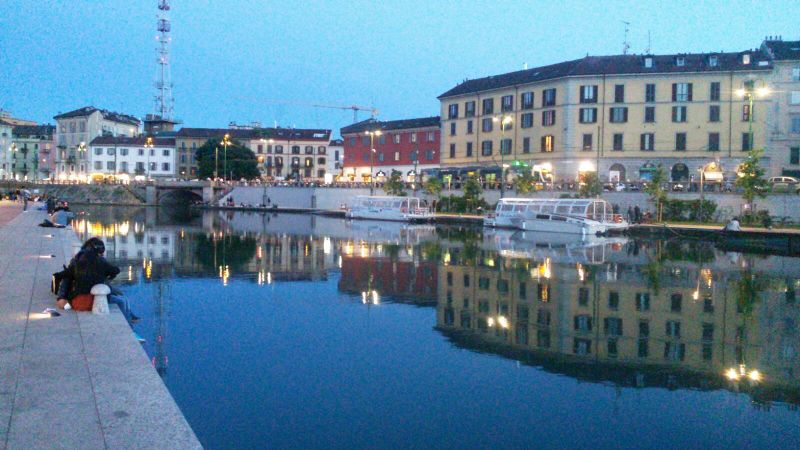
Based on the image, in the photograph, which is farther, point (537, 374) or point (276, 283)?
point (276, 283)

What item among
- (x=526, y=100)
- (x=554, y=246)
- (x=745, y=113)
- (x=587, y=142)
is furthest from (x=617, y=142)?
(x=554, y=246)

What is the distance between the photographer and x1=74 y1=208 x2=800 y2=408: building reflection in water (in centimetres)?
1366

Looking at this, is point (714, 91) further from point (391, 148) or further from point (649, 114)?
point (391, 148)

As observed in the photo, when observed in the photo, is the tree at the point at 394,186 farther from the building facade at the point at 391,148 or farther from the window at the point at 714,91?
the window at the point at 714,91

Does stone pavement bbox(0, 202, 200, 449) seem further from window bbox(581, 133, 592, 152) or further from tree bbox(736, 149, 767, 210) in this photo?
window bbox(581, 133, 592, 152)

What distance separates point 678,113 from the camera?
66.2 metres

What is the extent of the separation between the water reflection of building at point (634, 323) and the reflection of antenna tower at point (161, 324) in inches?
226

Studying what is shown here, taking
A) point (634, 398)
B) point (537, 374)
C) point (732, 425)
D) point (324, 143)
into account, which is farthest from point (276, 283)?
point (324, 143)

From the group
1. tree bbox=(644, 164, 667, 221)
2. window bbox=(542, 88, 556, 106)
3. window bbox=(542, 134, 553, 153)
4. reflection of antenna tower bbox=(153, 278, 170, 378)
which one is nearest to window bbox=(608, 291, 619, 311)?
reflection of antenna tower bbox=(153, 278, 170, 378)

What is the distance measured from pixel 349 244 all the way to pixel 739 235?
22303 millimetres

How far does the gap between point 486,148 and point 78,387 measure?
233 feet

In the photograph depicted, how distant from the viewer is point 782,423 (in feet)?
33.7

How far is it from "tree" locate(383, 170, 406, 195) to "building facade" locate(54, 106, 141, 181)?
7323 centimetres

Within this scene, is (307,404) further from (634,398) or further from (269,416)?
(634,398)
